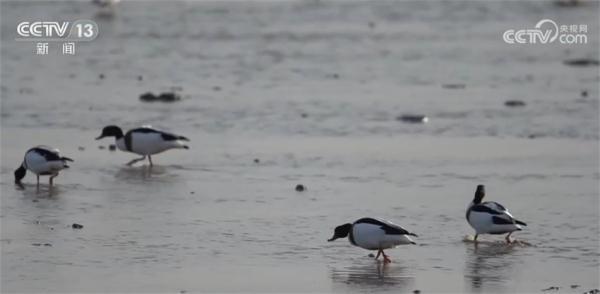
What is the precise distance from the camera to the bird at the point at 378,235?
1173 centimetres

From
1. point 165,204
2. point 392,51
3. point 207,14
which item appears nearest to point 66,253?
point 165,204

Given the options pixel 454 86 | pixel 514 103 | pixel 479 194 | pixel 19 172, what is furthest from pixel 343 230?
pixel 454 86

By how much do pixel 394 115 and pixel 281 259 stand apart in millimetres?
9585

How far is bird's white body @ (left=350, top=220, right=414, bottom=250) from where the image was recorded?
11742mm

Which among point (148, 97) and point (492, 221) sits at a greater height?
point (148, 97)

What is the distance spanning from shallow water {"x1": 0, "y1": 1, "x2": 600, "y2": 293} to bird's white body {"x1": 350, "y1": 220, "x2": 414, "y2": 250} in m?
0.17

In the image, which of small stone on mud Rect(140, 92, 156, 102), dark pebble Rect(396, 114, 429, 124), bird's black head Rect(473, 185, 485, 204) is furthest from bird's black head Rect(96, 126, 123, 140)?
bird's black head Rect(473, 185, 485, 204)

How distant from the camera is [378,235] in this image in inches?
462

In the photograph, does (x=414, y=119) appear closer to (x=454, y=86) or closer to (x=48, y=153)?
(x=454, y=86)

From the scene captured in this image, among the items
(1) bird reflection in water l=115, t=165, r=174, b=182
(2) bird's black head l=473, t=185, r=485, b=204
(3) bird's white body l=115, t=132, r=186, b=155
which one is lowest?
(2) bird's black head l=473, t=185, r=485, b=204

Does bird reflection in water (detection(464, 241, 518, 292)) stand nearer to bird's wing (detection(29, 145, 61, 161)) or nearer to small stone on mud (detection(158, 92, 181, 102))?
bird's wing (detection(29, 145, 61, 161))

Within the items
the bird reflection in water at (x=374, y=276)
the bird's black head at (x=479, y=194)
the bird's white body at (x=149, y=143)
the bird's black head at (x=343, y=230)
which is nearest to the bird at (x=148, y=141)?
the bird's white body at (x=149, y=143)

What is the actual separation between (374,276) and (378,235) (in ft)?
1.88

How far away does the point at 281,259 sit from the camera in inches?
461
